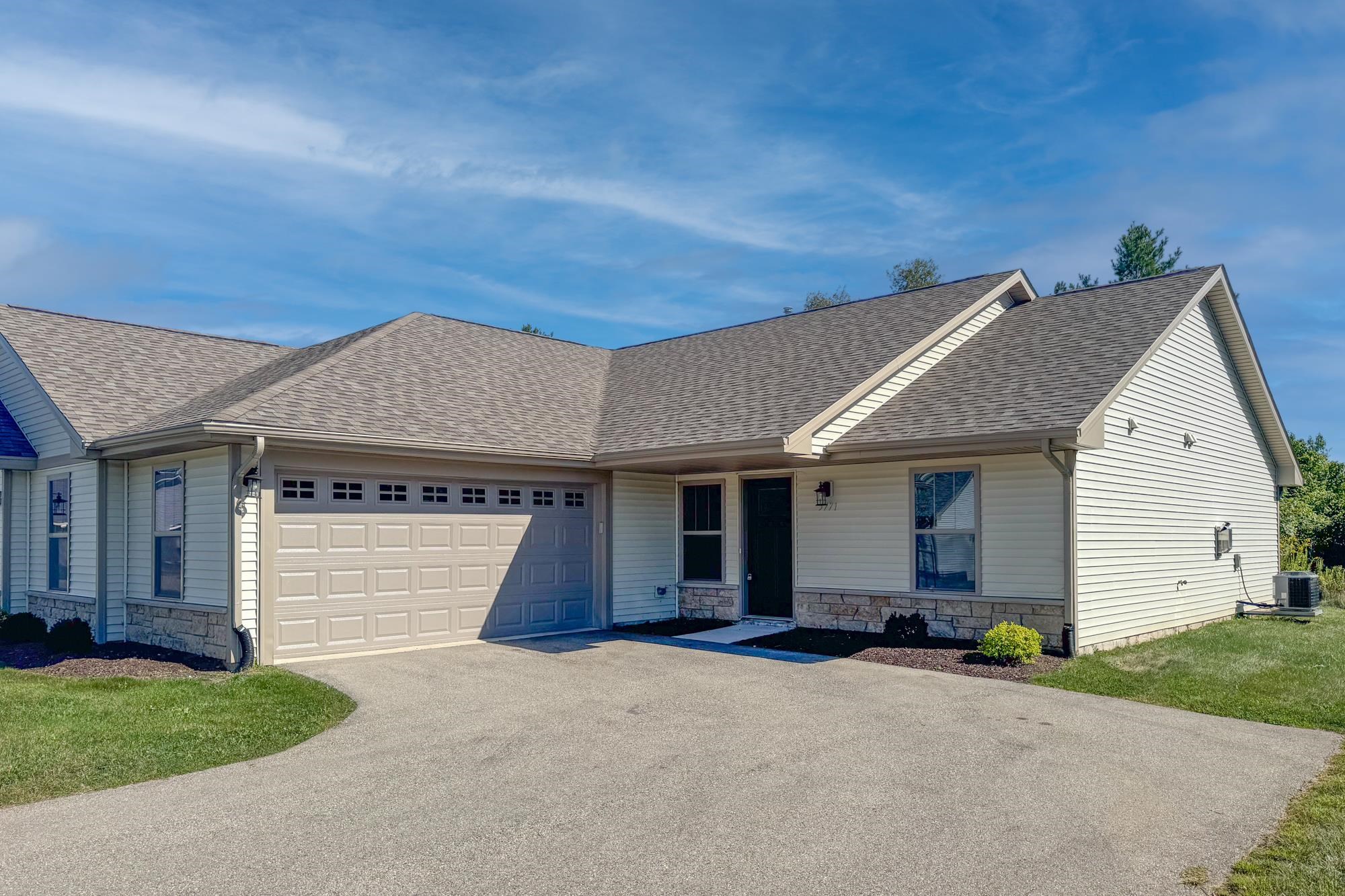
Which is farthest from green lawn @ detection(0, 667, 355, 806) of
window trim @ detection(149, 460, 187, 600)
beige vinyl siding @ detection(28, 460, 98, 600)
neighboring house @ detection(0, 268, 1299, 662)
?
beige vinyl siding @ detection(28, 460, 98, 600)

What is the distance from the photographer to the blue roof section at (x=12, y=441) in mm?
14289

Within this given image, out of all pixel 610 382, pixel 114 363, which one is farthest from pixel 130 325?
pixel 610 382

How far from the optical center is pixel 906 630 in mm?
12398

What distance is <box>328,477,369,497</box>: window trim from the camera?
11539 mm

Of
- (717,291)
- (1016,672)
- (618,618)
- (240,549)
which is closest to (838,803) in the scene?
(1016,672)

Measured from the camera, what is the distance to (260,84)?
522 inches

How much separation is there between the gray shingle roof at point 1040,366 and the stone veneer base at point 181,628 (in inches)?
323

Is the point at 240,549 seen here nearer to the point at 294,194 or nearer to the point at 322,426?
the point at 322,426

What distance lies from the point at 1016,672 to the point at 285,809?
25.9 feet

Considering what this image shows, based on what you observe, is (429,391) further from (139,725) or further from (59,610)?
(139,725)

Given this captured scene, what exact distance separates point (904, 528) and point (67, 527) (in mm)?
12519

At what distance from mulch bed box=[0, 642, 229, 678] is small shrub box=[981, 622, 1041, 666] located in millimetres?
8966

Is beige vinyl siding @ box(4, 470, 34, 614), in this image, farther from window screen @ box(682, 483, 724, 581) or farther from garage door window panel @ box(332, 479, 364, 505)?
window screen @ box(682, 483, 724, 581)

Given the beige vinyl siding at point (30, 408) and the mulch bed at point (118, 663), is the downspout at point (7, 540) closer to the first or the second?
the beige vinyl siding at point (30, 408)
